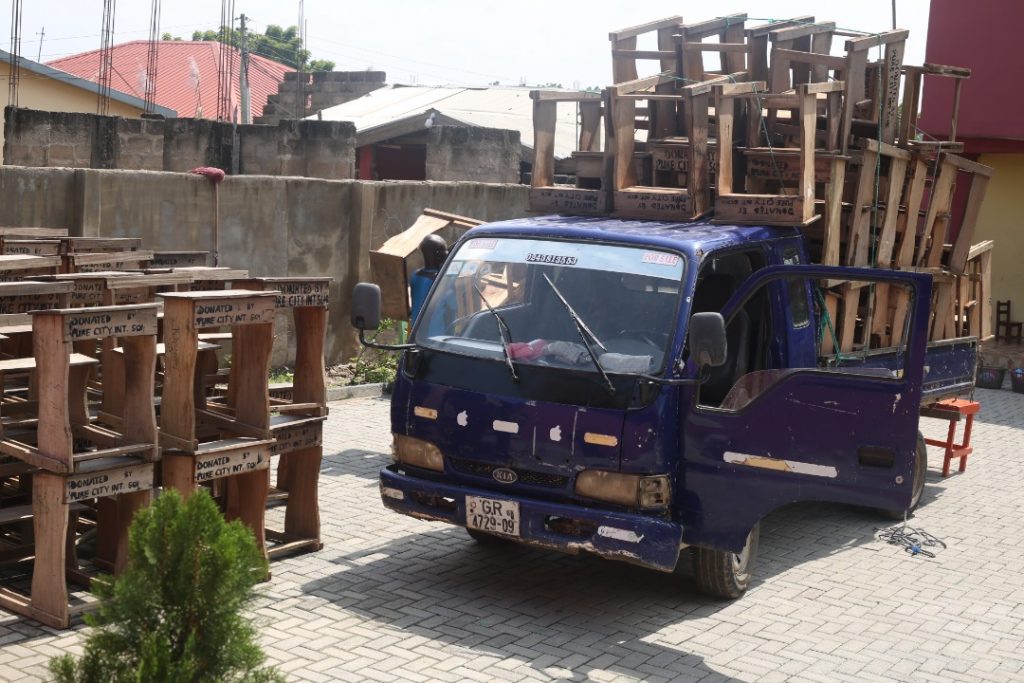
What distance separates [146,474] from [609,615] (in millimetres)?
2652

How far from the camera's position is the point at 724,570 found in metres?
7.52

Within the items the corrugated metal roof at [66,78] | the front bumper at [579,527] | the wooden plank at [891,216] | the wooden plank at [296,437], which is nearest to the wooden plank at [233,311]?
the wooden plank at [296,437]

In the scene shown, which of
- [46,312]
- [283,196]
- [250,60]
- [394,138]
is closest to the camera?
[46,312]

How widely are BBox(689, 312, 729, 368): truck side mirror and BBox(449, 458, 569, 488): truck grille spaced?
3.52 ft

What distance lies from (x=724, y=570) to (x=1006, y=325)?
12.2 meters

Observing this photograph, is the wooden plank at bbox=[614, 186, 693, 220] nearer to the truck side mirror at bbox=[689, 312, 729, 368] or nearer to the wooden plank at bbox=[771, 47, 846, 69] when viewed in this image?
the wooden plank at bbox=[771, 47, 846, 69]

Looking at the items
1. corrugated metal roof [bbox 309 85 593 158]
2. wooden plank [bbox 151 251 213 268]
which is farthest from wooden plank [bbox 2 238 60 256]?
corrugated metal roof [bbox 309 85 593 158]

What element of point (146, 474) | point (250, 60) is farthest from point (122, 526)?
point (250, 60)

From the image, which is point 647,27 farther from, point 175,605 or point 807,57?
point 175,605

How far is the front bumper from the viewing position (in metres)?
6.90

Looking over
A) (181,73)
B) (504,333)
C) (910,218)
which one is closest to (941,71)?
(910,218)

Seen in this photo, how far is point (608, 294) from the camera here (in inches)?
296

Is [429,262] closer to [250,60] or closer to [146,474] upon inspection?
[146,474]

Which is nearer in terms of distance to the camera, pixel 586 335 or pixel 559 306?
pixel 586 335
